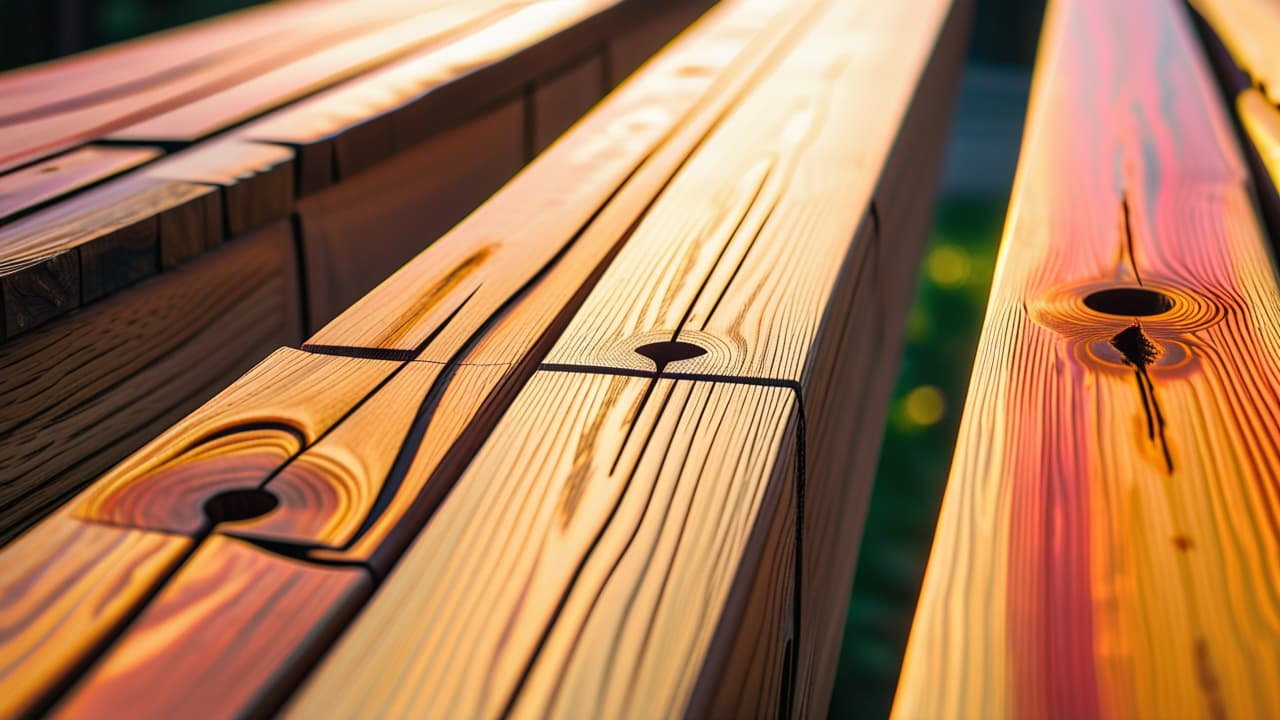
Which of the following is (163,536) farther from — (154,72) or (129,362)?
(154,72)

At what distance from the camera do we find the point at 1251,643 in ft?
1.77

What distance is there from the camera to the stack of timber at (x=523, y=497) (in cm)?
55

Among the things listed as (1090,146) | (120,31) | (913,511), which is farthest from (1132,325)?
(120,31)

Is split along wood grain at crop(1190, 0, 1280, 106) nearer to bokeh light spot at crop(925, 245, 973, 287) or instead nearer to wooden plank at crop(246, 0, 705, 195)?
wooden plank at crop(246, 0, 705, 195)

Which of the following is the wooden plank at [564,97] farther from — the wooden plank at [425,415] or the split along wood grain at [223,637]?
the split along wood grain at [223,637]

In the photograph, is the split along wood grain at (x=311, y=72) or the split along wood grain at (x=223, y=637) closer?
the split along wood grain at (x=223, y=637)

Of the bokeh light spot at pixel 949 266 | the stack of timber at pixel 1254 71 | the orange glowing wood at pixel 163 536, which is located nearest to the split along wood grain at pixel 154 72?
the orange glowing wood at pixel 163 536

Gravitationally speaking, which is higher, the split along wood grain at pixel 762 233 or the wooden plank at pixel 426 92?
the wooden plank at pixel 426 92

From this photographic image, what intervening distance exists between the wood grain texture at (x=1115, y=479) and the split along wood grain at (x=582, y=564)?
0.38 feet

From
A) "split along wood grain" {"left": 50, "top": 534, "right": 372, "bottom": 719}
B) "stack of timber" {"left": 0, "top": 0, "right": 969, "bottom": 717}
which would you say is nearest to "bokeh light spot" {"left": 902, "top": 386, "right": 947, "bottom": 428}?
"stack of timber" {"left": 0, "top": 0, "right": 969, "bottom": 717}

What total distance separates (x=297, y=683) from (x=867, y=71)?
1352 mm

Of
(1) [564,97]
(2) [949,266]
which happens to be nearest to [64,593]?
(1) [564,97]

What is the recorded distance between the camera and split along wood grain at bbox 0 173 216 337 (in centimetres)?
94

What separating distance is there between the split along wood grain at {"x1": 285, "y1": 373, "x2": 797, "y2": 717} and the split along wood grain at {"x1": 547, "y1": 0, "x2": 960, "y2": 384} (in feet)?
0.26
